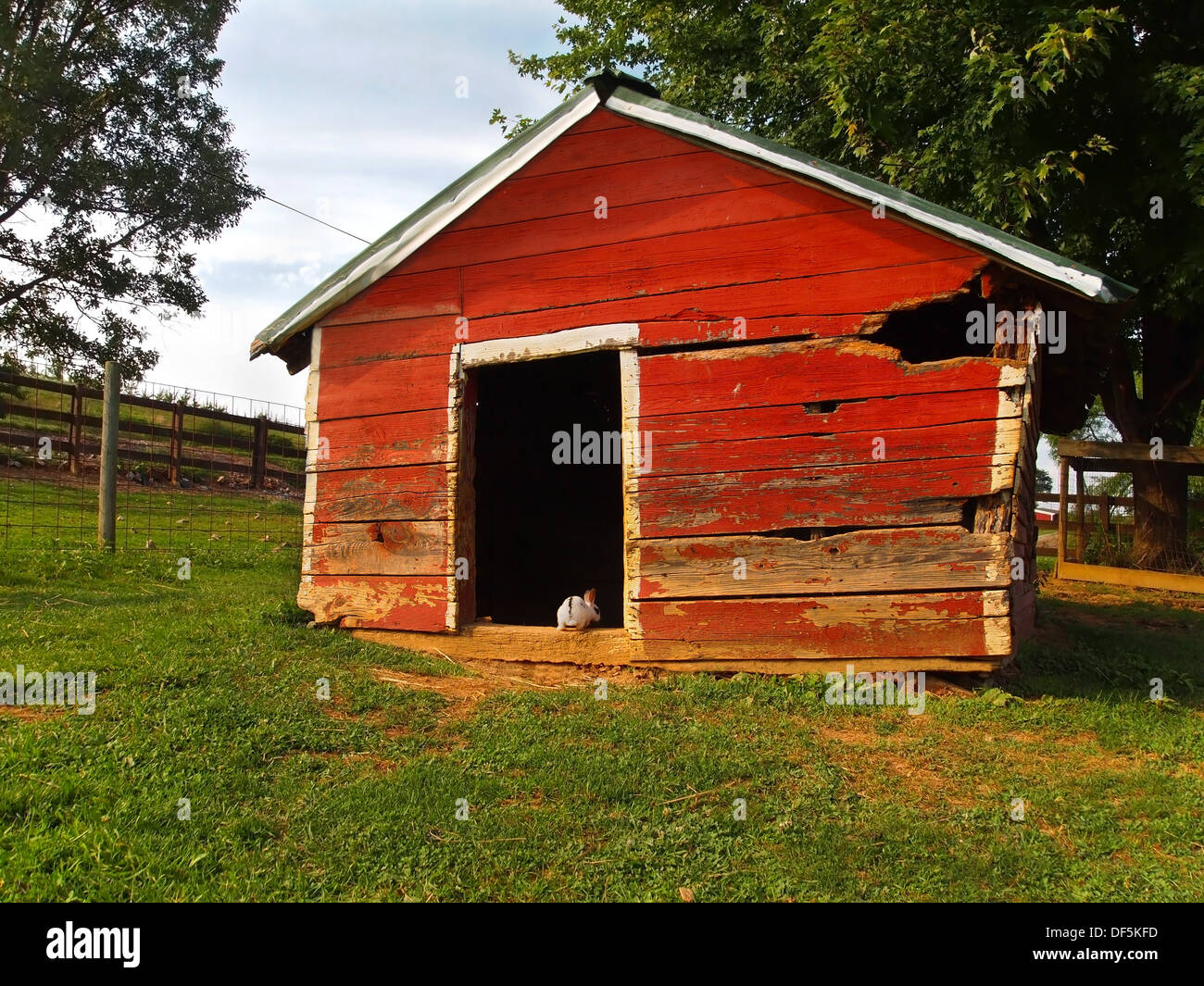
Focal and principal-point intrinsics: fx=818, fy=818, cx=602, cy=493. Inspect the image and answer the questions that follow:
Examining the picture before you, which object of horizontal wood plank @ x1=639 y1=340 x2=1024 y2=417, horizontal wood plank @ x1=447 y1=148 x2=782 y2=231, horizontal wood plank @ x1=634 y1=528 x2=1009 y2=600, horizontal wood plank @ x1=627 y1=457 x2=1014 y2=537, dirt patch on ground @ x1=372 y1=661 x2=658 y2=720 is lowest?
dirt patch on ground @ x1=372 y1=661 x2=658 y2=720

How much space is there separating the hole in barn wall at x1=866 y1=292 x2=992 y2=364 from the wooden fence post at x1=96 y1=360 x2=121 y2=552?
8815 millimetres

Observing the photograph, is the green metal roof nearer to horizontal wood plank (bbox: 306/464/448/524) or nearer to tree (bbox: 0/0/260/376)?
horizontal wood plank (bbox: 306/464/448/524)

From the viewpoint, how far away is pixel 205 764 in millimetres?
4531

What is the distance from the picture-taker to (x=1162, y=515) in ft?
44.4

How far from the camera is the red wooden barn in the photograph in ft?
20.3

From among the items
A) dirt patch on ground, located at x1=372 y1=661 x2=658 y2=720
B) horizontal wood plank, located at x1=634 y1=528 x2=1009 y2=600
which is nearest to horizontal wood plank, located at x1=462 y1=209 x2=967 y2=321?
horizontal wood plank, located at x1=634 y1=528 x2=1009 y2=600

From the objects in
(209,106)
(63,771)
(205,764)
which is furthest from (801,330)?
(209,106)

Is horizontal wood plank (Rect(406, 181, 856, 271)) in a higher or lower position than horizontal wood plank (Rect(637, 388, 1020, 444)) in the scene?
higher

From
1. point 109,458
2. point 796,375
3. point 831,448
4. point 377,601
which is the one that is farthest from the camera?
point 109,458

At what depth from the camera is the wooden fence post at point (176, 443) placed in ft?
45.1

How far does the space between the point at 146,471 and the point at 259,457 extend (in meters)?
2.21

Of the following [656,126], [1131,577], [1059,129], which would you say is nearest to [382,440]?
[656,126]

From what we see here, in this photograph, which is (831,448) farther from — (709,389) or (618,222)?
(618,222)

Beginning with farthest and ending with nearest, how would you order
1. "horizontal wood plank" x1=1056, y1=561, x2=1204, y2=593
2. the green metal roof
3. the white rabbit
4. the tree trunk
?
the tree trunk, "horizontal wood plank" x1=1056, y1=561, x2=1204, y2=593, the white rabbit, the green metal roof
